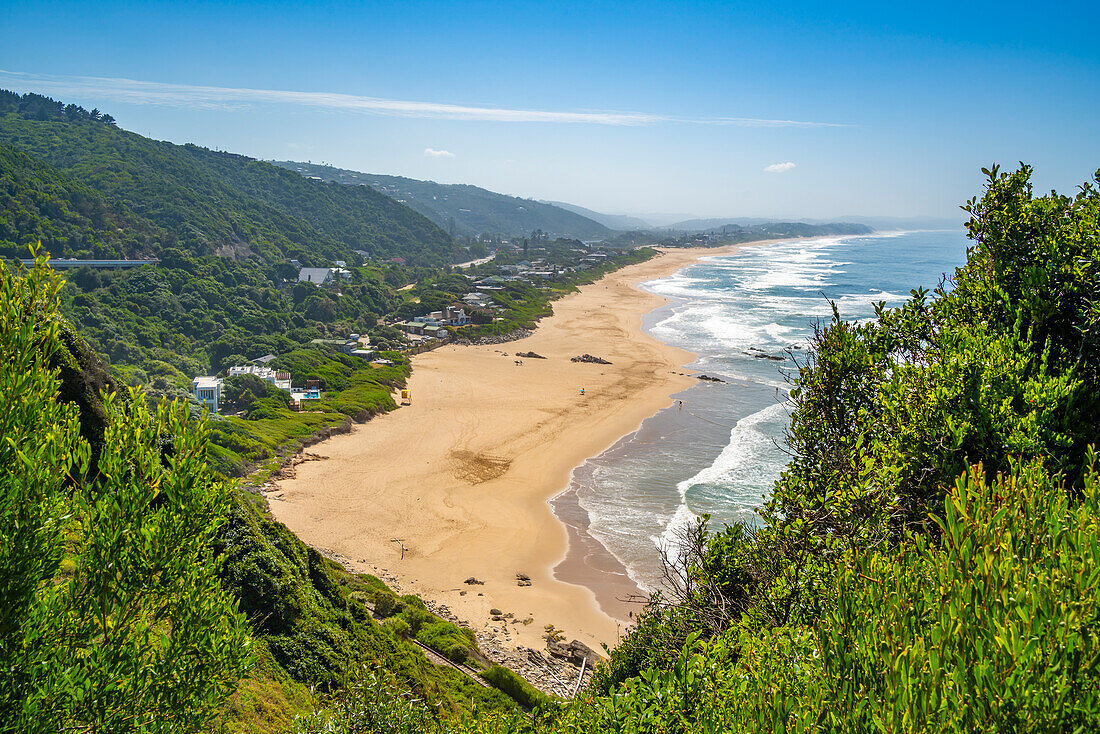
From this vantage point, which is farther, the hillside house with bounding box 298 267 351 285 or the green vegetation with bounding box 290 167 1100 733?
the hillside house with bounding box 298 267 351 285

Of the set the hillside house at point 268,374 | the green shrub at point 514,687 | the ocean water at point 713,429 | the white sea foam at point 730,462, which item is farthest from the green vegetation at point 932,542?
the hillside house at point 268,374

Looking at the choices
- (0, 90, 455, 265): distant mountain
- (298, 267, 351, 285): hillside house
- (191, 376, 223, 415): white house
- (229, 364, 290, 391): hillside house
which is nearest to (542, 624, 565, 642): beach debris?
(191, 376, 223, 415): white house

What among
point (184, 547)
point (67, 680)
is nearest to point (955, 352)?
point (184, 547)

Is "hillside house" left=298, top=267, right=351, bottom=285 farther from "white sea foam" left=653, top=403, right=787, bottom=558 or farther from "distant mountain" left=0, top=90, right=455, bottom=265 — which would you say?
"white sea foam" left=653, top=403, right=787, bottom=558

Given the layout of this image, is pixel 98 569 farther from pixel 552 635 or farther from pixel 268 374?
pixel 268 374

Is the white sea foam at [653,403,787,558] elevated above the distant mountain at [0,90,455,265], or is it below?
below

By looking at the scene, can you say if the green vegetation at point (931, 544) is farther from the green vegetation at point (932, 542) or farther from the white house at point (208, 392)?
the white house at point (208, 392)
